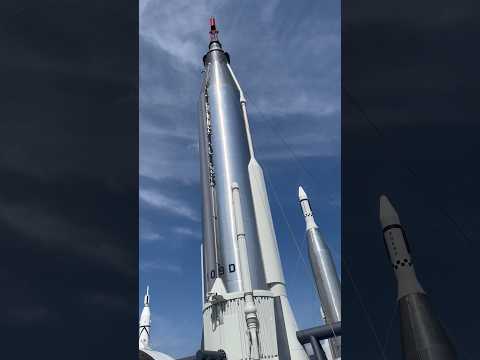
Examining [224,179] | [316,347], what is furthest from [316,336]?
[224,179]

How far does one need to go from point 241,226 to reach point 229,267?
1672 millimetres

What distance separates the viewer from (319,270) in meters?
24.4

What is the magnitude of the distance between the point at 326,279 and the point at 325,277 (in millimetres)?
142

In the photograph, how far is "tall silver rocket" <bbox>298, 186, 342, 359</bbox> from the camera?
23141 millimetres

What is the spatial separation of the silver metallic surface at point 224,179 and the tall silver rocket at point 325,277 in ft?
32.4

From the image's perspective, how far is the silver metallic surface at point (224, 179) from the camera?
15102 mm

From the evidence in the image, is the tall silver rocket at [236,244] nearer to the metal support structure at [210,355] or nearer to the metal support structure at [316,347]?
the metal support structure at [210,355]
